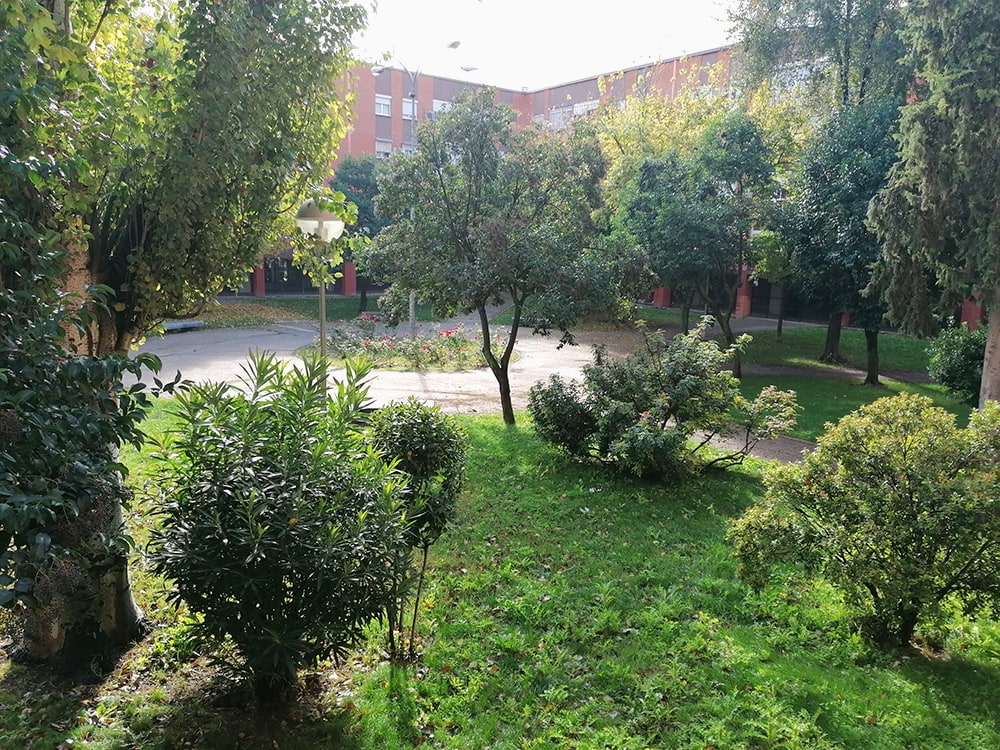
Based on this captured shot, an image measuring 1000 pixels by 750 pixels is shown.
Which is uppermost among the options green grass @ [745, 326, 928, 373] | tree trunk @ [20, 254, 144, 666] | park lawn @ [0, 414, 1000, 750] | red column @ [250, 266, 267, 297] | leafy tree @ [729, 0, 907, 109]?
leafy tree @ [729, 0, 907, 109]

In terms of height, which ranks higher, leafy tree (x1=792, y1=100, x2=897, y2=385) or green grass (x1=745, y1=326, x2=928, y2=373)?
leafy tree (x1=792, y1=100, x2=897, y2=385)

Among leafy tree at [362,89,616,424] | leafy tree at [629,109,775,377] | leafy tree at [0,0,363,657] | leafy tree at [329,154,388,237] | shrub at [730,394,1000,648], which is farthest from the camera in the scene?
leafy tree at [329,154,388,237]

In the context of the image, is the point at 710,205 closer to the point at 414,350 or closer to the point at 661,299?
the point at 414,350

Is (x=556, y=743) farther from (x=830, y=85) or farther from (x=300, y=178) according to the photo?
(x=830, y=85)

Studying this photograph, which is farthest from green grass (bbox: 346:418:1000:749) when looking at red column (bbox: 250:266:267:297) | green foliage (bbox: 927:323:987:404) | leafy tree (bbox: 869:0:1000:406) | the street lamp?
red column (bbox: 250:266:267:297)

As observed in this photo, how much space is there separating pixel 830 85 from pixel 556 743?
21234 millimetres

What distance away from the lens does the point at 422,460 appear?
4.90m

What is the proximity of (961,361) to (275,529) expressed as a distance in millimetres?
12169

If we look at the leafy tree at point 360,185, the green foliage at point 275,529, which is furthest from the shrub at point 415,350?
the green foliage at point 275,529

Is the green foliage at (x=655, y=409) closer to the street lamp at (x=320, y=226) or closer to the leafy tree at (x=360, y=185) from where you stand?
the street lamp at (x=320, y=226)

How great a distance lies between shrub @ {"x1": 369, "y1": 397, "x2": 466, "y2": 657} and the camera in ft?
14.9

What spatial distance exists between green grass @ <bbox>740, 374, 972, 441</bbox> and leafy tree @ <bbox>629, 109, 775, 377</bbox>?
4.67ft

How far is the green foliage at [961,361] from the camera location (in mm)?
11789

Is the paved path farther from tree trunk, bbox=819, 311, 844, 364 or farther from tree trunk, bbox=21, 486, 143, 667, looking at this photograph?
tree trunk, bbox=819, 311, 844, 364
